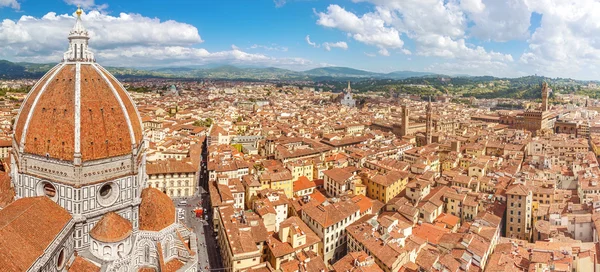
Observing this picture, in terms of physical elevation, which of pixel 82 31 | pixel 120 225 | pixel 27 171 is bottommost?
pixel 120 225

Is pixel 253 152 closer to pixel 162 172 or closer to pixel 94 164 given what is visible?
pixel 162 172

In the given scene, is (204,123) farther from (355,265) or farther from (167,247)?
(167,247)

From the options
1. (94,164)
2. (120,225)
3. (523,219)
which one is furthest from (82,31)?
(523,219)

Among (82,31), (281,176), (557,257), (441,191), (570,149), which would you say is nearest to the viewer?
(82,31)

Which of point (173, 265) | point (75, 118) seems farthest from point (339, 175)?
point (75, 118)

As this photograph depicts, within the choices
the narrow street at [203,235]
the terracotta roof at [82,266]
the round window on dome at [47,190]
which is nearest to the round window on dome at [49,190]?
the round window on dome at [47,190]

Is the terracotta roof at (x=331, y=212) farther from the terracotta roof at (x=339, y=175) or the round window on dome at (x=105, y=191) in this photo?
the round window on dome at (x=105, y=191)
